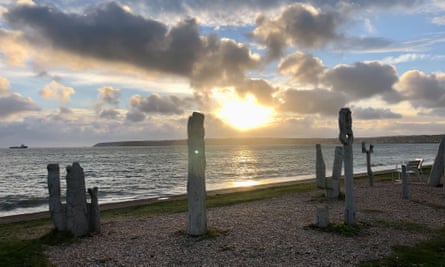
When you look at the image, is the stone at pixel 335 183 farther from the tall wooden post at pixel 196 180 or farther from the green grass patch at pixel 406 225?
the tall wooden post at pixel 196 180

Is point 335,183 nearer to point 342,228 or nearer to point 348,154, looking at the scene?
point 348,154

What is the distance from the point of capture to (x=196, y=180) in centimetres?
1041

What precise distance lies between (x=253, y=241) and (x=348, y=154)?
13.4 feet

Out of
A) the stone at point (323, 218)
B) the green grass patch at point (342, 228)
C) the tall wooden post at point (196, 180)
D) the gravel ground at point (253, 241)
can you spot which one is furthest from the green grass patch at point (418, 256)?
the tall wooden post at point (196, 180)

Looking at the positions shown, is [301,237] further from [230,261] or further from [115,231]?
[115,231]

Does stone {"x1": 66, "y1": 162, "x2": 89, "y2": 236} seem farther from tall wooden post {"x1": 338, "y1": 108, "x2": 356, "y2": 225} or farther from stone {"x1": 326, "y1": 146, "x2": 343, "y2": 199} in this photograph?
stone {"x1": 326, "y1": 146, "x2": 343, "y2": 199}

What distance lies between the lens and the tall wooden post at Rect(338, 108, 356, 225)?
1113cm

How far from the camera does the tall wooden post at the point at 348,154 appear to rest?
1113cm

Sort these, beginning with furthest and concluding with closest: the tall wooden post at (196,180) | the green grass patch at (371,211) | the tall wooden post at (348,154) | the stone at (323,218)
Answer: the green grass patch at (371,211), the tall wooden post at (348,154), the stone at (323,218), the tall wooden post at (196,180)

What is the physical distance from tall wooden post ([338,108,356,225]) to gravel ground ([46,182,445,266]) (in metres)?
0.59

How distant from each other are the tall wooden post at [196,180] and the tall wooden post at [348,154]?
4.34m

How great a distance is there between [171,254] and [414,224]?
771cm

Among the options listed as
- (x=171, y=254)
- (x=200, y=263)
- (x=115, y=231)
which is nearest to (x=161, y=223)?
(x=115, y=231)

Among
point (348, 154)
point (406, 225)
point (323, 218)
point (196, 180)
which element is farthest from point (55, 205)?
point (406, 225)
